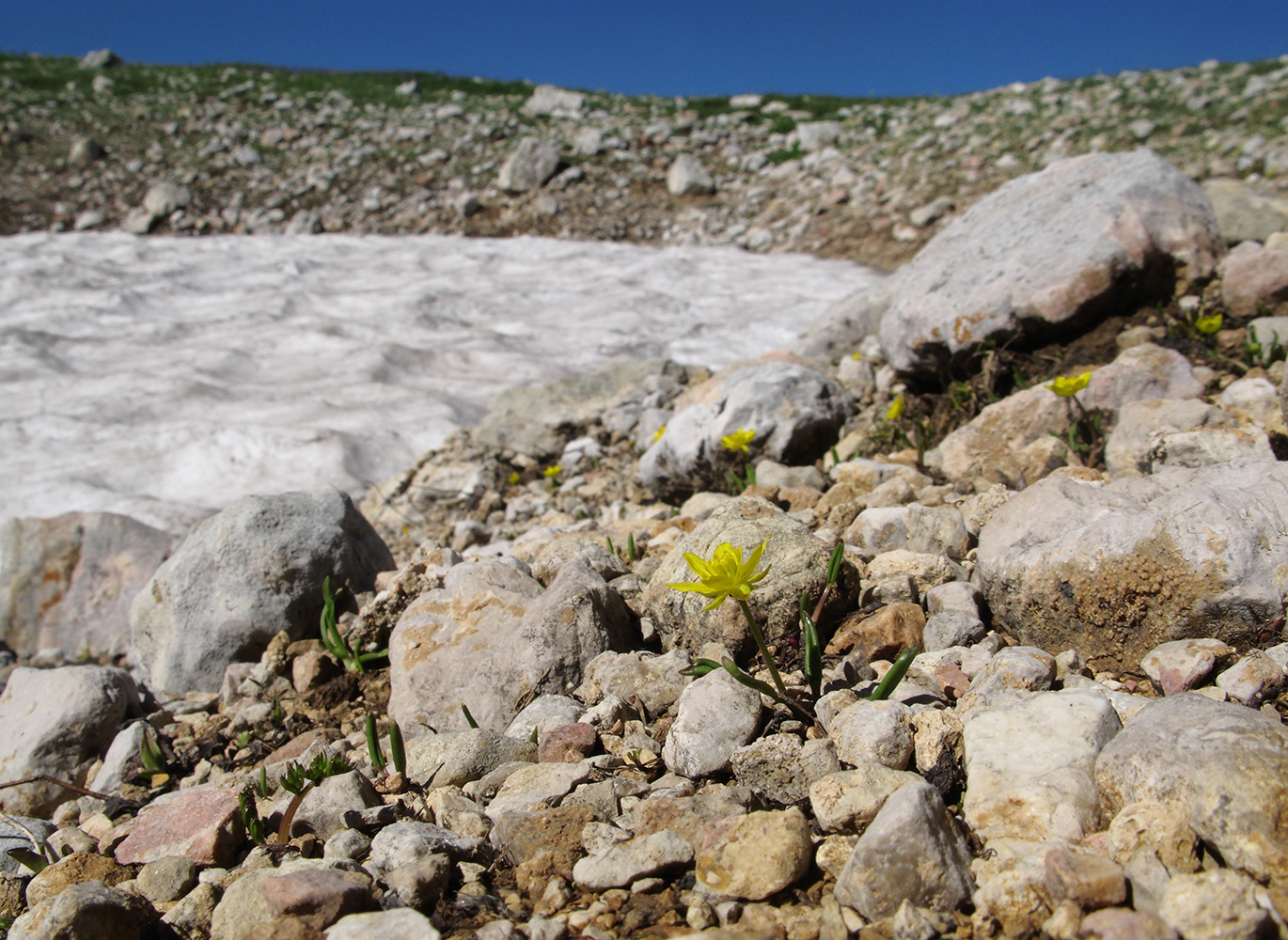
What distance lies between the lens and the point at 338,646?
9.40 feet

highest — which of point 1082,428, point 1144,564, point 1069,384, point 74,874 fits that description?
point 1069,384

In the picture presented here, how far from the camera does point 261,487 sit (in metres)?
5.36

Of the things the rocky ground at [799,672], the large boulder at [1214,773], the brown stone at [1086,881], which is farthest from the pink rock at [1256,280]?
the brown stone at [1086,881]

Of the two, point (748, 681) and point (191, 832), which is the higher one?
point (748, 681)

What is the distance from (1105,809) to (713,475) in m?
2.81

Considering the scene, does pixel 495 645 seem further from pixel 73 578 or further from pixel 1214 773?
pixel 73 578

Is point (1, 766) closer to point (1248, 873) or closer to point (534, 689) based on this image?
point (534, 689)

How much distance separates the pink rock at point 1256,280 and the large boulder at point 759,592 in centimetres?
274

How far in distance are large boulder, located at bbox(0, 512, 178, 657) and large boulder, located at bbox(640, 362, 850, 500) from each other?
267 cm

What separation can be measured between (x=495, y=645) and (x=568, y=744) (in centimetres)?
55

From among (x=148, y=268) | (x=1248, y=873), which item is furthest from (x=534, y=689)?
(x=148, y=268)

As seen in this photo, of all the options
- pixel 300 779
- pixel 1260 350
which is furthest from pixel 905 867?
pixel 1260 350

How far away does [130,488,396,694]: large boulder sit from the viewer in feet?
10.1

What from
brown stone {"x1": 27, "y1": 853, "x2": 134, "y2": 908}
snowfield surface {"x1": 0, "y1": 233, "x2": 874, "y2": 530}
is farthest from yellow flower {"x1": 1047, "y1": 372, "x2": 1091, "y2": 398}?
snowfield surface {"x1": 0, "y1": 233, "x2": 874, "y2": 530}
